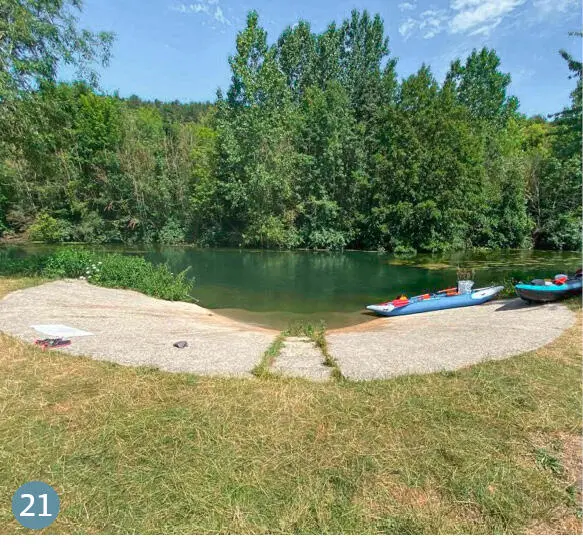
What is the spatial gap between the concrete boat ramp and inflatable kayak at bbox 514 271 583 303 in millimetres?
406

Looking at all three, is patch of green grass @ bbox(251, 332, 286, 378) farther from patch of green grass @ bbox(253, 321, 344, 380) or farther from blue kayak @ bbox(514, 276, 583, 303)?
blue kayak @ bbox(514, 276, 583, 303)

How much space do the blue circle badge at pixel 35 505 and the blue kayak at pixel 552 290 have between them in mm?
11876

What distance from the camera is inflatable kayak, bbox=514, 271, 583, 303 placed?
11156mm

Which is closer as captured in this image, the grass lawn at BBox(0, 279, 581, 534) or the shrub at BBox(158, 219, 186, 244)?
the grass lawn at BBox(0, 279, 581, 534)

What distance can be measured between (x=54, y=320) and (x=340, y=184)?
30.8 meters

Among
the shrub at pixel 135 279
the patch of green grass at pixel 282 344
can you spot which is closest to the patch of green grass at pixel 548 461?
the patch of green grass at pixel 282 344

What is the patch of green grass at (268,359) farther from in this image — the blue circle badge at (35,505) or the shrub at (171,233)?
the shrub at (171,233)

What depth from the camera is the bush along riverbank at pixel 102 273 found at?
49.0ft

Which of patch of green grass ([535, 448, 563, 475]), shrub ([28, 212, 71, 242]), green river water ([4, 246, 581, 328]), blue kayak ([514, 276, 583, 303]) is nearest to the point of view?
patch of green grass ([535, 448, 563, 475])

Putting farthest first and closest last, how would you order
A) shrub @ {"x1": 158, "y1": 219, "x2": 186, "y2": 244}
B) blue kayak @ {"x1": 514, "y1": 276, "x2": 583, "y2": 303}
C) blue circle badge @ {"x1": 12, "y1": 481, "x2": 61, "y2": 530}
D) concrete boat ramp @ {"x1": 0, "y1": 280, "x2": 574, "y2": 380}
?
shrub @ {"x1": 158, "y1": 219, "x2": 186, "y2": 244}
blue kayak @ {"x1": 514, "y1": 276, "x2": 583, "y2": 303}
concrete boat ramp @ {"x1": 0, "y1": 280, "x2": 574, "y2": 380}
blue circle badge @ {"x1": 12, "y1": 481, "x2": 61, "y2": 530}

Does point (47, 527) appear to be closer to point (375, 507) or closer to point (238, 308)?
point (375, 507)

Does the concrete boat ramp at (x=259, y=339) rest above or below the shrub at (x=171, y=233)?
below

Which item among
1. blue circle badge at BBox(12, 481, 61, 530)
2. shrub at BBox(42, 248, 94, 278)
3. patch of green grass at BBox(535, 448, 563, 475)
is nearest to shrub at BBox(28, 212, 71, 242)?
shrub at BBox(42, 248, 94, 278)

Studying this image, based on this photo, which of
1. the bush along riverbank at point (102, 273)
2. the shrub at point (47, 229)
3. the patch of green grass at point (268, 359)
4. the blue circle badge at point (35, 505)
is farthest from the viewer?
the shrub at point (47, 229)
